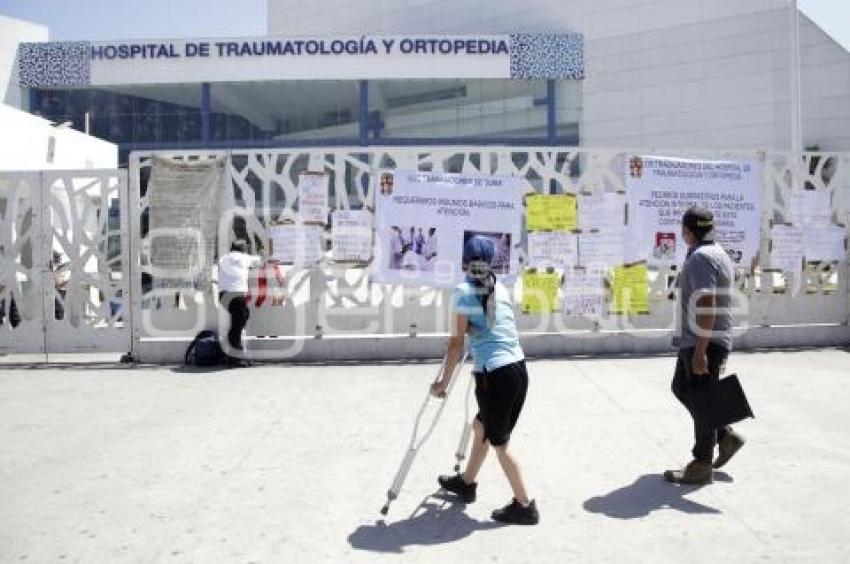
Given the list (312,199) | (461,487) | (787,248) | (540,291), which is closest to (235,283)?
(312,199)

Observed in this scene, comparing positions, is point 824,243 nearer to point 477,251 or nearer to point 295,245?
point 295,245

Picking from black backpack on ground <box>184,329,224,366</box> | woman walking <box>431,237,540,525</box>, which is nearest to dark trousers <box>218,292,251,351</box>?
black backpack on ground <box>184,329,224,366</box>

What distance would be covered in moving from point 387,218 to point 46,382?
14.6 feet

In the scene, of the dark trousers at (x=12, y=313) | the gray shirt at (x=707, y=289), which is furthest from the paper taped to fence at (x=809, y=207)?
the dark trousers at (x=12, y=313)

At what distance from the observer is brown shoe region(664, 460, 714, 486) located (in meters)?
4.66

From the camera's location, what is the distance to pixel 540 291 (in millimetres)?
9258

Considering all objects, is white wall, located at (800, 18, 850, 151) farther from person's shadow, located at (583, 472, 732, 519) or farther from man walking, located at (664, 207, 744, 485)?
person's shadow, located at (583, 472, 732, 519)

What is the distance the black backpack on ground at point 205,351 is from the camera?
29.5ft

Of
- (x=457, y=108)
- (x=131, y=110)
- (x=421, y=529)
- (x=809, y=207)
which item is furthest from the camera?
(x=457, y=108)

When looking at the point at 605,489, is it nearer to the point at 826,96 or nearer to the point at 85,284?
the point at 85,284

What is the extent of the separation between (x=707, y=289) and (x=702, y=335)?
30cm

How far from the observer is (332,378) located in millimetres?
8312

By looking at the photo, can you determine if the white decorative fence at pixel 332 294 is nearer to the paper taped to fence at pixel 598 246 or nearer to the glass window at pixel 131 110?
the paper taped to fence at pixel 598 246

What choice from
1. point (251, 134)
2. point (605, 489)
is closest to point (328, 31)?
point (251, 134)
